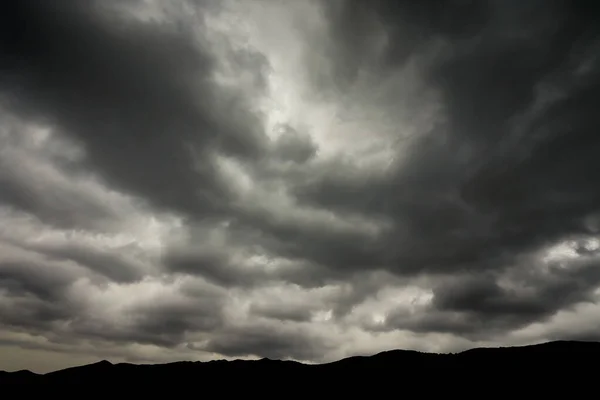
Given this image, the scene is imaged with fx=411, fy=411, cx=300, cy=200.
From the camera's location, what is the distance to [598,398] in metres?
56.5

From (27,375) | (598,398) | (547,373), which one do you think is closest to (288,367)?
(547,373)

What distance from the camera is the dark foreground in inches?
2672

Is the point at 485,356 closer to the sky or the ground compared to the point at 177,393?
closer to the sky

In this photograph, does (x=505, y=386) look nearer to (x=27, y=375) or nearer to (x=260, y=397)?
(x=260, y=397)

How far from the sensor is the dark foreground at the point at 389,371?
223 ft

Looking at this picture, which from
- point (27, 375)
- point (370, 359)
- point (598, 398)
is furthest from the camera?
point (27, 375)

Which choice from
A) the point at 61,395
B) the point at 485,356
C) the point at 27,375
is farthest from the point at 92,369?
the point at 485,356

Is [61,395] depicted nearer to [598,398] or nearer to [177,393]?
[177,393]

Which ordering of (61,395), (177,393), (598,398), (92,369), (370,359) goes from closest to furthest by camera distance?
(598,398) < (370,359) < (177,393) < (61,395) < (92,369)

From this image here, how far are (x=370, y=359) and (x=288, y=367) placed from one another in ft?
73.7

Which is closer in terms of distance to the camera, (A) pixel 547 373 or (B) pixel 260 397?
(A) pixel 547 373

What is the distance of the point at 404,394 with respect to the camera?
260 feet

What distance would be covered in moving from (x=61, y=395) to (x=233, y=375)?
1916 inches

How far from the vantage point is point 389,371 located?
88.2 m
